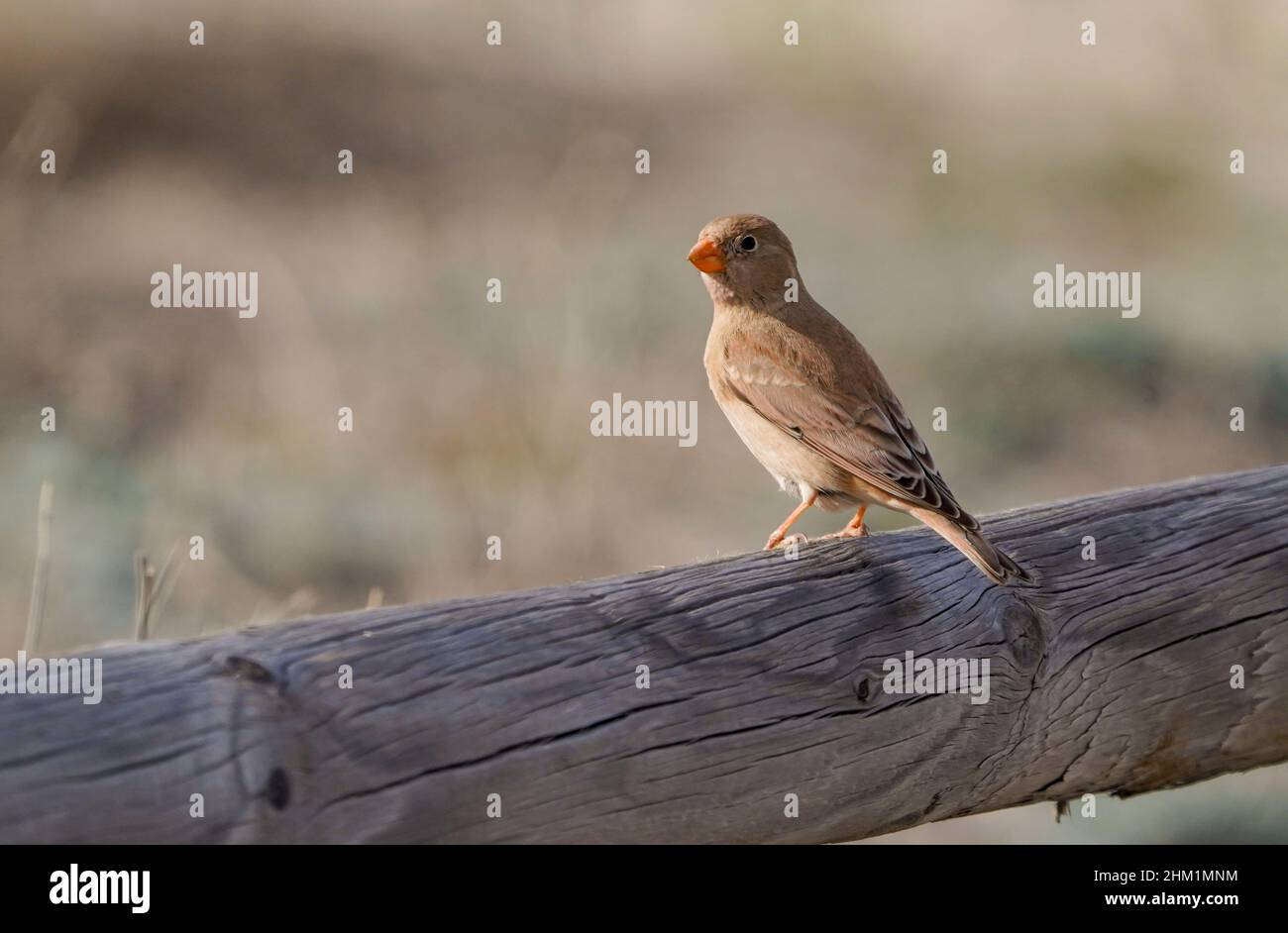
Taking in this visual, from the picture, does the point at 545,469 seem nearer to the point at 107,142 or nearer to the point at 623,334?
the point at 623,334

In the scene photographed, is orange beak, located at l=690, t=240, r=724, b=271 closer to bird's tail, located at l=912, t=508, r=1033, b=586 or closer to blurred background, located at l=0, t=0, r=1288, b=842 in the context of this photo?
bird's tail, located at l=912, t=508, r=1033, b=586

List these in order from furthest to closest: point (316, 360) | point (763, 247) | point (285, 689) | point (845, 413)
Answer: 1. point (316, 360)
2. point (763, 247)
3. point (845, 413)
4. point (285, 689)

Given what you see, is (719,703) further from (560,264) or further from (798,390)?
(560,264)

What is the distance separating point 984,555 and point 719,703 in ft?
2.76

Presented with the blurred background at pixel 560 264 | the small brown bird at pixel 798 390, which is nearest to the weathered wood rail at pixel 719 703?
the small brown bird at pixel 798 390

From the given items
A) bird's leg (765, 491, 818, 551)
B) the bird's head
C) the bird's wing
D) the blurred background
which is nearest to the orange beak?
the bird's head

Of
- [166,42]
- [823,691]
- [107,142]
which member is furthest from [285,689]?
[166,42]

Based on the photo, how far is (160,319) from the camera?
30.6ft

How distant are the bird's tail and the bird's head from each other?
180 centimetres

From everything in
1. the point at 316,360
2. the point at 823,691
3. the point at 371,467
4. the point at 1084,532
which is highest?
the point at 316,360

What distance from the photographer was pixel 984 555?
10.0 feet

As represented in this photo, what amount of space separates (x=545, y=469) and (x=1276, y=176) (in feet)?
21.0

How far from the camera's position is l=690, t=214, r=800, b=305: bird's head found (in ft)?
15.9

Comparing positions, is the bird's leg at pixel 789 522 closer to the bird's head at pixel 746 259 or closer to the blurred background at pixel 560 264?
the bird's head at pixel 746 259
